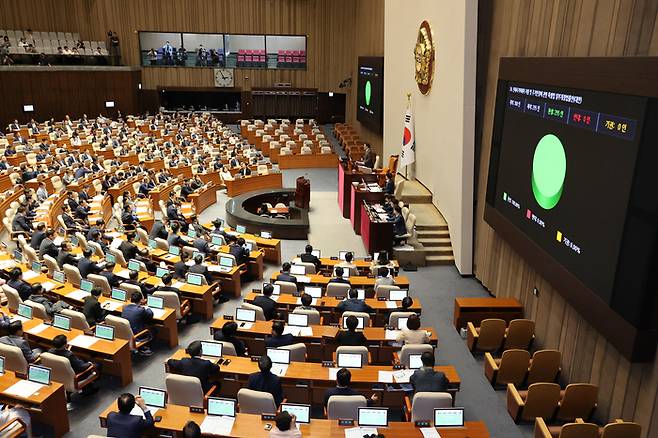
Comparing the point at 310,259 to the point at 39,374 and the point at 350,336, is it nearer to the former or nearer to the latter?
the point at 350,336

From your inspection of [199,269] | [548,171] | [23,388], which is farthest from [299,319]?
[548,171]

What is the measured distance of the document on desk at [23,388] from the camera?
6.56m

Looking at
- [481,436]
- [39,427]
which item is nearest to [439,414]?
[481,436]

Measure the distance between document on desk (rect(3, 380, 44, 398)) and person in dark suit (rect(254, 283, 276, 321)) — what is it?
348 centimetres

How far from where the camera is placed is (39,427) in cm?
674

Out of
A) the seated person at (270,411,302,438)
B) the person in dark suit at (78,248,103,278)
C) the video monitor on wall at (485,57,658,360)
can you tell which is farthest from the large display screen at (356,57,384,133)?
the seated person at (270,411,302,438)

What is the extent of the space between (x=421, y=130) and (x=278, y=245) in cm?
603

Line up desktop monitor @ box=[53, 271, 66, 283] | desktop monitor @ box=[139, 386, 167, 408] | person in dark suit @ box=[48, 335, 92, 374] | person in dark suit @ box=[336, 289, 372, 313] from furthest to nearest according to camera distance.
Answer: desktop monitor @ box=[53, 271, 66, 283] < person in dark suit @ box=[336, 289, 372, 313] < person in dark suit @ box=[48, 335, 92, 374] < desktop monitor @ box=[139, 386, 167, 408]

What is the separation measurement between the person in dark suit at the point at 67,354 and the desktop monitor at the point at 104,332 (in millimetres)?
465

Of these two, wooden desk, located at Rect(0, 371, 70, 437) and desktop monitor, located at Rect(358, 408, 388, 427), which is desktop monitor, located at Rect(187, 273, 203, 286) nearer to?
wooden desk, located at Rect(0, 371, 70, 437)

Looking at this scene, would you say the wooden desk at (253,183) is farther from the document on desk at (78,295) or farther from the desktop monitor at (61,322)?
the desktop monitor at (61,322)

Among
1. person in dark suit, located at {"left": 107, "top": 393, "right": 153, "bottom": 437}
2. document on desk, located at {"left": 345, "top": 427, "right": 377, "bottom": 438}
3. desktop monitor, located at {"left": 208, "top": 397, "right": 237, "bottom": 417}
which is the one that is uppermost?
person in dark suit, located at {"left": 107, "top": 393, "right": 153, "bottom": 437}

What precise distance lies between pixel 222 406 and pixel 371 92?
2048cm

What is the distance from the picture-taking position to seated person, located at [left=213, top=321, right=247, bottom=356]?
7.65 metres
